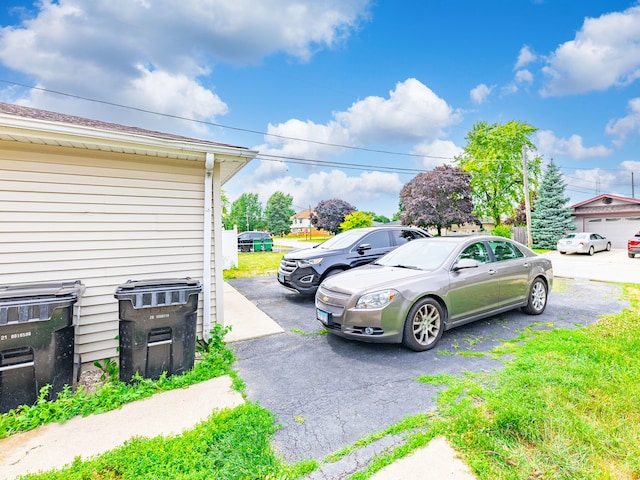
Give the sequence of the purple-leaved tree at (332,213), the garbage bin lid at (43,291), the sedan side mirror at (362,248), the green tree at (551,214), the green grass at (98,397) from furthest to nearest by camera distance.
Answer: the purple-leaved tree at (332,213) < the green tree at (551,214) < the sedan side mirror at (362,248) < the garbage bin lid at (43,291) < the green grass at (98,397)

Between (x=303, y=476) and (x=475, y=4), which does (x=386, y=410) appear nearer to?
(x=303, y=476)

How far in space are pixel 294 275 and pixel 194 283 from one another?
3.16 m

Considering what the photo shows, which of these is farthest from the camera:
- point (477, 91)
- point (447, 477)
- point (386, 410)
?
point (477, 91)

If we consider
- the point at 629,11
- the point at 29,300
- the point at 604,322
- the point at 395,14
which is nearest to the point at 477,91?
the point at 629,11

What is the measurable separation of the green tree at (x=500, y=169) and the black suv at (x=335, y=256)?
24.6 m

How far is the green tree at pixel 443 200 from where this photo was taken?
999 inches

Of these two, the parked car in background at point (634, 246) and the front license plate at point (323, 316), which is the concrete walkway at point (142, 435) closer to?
the front license plate at point (323, 316)

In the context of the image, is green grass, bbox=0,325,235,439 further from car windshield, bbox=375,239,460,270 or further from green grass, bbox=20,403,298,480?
car windshield, bbox=375,239,460,270

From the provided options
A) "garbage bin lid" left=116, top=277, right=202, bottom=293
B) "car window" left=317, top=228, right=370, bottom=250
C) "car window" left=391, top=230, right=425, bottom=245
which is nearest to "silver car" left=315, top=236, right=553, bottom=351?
"garbage bin lid" left=116, top=277, right=202, bottom=293

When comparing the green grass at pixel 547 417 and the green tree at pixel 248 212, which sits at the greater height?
the green tree at pixel 248 212

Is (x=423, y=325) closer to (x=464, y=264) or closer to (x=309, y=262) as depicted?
(x=464, y=264)

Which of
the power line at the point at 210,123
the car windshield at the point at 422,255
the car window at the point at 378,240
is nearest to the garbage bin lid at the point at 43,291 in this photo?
the car windshield at the point at 422,255

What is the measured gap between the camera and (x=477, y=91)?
1549cm

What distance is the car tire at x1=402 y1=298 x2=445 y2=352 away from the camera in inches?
Result: 142
